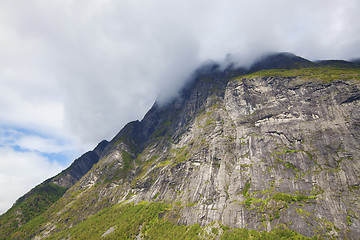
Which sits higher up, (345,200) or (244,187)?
(244,187)

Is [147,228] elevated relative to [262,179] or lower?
lower

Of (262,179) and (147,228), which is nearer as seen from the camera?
(262,179)

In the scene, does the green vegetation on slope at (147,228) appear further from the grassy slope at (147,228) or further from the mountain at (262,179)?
the mountain at (262,179)

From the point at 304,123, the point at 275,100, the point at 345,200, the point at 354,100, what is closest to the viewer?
the point at 345,200

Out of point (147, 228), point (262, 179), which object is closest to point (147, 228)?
point (147, 228)

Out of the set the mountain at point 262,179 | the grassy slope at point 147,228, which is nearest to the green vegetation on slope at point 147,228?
the grassy slope at point 147,228

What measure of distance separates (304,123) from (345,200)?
59065mm

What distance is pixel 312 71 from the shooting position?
17538 cm

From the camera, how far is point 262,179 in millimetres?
120938

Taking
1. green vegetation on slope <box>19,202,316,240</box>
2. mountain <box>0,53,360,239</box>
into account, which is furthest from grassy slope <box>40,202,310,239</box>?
mountain <box>0,53,360,239</box>

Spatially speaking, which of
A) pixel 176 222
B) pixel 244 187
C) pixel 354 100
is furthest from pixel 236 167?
pixel 354 100

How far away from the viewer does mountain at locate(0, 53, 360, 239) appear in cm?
9519

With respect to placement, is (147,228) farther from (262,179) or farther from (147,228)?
(262,179)

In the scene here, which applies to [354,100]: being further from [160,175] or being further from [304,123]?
[160,175]
